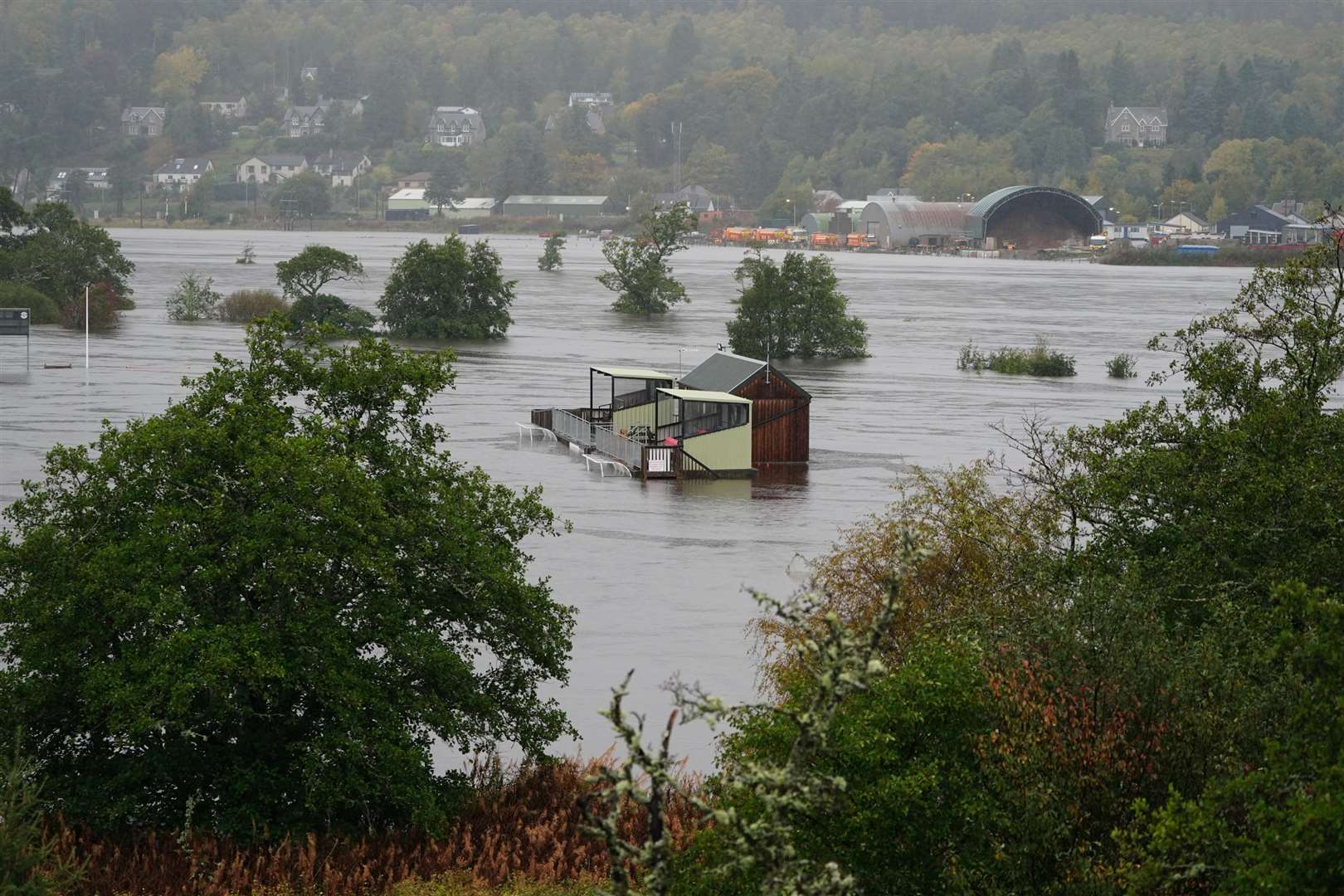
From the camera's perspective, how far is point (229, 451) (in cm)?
1862

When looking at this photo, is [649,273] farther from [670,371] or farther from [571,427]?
[571,427]

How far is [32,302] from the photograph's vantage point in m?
86.1

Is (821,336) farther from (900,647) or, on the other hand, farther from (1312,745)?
(1312,745)

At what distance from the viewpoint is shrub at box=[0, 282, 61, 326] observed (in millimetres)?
85188

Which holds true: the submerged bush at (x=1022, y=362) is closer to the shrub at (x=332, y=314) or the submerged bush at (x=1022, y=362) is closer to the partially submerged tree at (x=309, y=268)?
the shrub at (x=332, y=314)

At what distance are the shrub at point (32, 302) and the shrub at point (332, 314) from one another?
39.9 ft

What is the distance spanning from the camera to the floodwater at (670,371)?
28.6 meters

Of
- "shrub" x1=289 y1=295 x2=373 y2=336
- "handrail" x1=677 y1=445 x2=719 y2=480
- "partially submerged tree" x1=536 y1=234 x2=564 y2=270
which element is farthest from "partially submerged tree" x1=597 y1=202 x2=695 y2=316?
"handrail" x1=677 y1=445 x2=719 y2=480

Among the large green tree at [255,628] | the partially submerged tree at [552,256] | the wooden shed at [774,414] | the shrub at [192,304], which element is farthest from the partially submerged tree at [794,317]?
the partially submerged tree at [552,256]

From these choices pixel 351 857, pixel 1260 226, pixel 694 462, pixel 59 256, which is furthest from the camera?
pixel 1260 226

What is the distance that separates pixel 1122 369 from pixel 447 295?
31053 mm

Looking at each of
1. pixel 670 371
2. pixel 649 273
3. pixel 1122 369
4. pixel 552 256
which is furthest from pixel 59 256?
pixel 552 256

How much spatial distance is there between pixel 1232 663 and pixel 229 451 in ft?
32.4

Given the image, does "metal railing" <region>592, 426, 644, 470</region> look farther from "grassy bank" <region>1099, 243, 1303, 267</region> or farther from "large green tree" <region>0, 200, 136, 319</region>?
"grassy bank" <region>1099, 243, 1303, 267</region>
